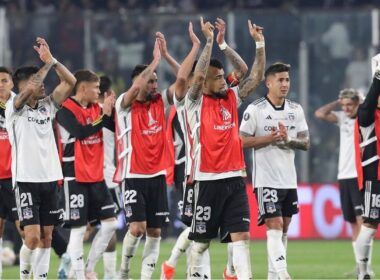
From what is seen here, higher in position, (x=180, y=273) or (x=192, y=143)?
(x=192, y=143)

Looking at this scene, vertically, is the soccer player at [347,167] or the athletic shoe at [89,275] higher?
the soccer player at [347,167]

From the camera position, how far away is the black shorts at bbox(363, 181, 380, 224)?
1548 centimetres

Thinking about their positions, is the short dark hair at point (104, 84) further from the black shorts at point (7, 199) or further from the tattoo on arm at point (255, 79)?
the tattoo on arm at point (255, 79)

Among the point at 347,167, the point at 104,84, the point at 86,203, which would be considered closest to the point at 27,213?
the point at 86,203

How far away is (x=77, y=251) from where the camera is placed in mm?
16234

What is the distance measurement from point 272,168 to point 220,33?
6.26 feet

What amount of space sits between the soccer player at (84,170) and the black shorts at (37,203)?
3.73ft

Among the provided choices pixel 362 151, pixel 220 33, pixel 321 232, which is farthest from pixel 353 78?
pixel 220 33

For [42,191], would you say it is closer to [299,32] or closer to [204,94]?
[204,94]

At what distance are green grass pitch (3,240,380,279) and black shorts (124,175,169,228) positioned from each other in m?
2.27

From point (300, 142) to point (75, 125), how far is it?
276cm

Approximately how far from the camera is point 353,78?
2555 centimetres

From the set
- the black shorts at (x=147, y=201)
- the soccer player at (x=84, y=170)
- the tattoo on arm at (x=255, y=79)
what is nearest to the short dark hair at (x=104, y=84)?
the soccer player at (x=84, y=170)

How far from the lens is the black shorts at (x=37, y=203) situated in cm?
1480
